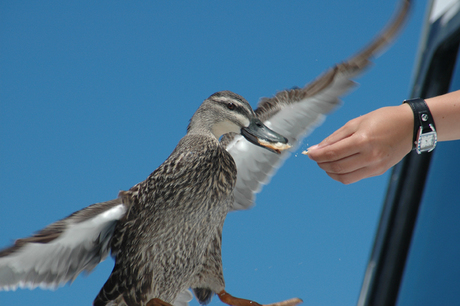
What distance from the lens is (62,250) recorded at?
1.23m

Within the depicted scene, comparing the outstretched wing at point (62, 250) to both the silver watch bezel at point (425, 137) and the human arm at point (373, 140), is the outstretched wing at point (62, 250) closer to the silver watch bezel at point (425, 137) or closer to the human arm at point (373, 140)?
the human arm at point (373, 140)

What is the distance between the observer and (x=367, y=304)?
7.23 feet

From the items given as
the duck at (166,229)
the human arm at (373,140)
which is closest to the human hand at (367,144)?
the human arm at (373,140)

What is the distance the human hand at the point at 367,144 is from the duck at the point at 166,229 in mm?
129

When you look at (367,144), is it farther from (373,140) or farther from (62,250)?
(62,250)

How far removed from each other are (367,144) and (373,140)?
0.02 metres

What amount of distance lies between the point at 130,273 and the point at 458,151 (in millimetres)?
1779

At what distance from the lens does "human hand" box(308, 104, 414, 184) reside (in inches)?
43.2

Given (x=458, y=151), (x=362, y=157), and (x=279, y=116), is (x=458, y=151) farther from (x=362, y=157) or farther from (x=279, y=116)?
(x=362, y=157)

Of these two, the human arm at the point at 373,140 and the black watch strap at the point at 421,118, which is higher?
the black watch strap at the point at 421,118

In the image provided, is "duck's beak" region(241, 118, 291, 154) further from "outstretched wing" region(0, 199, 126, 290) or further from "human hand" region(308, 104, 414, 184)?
"outstretched wing" region(0, 199, 126, 290)

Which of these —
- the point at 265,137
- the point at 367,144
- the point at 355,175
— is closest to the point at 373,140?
the point at 367,144

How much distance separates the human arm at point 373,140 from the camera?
1099mm

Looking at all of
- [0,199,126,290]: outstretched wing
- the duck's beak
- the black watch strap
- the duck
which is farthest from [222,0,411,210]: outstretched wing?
[0,199,126,290]: outstretched wing
